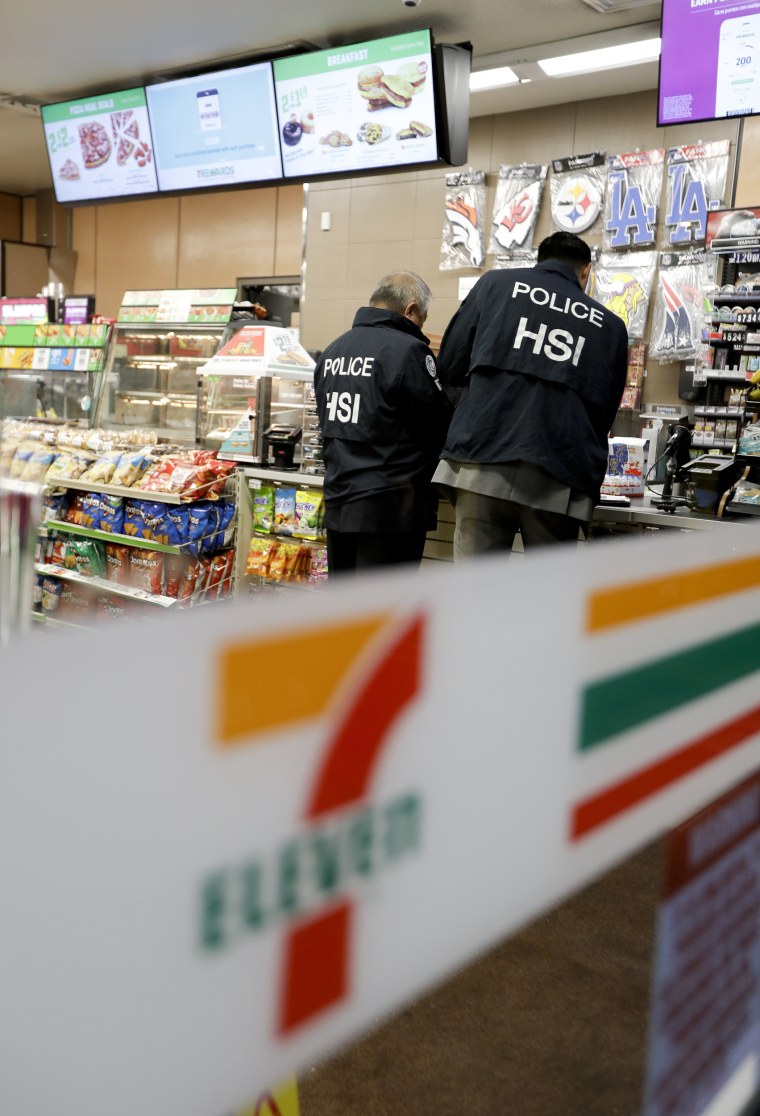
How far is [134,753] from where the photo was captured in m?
0.38

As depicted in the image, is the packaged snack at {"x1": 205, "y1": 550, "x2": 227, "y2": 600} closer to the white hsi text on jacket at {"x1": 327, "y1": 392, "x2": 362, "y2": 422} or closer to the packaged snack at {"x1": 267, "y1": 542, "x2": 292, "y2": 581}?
the packaged snack at {"x1": 267, "y1": 542, "x2": 292, "y2": 581}

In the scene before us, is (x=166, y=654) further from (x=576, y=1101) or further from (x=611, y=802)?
(x=576, y=1101)

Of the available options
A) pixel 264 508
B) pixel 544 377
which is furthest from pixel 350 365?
pixel 264 508

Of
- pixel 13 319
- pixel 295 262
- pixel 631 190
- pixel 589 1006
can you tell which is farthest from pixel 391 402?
pixel 295 262

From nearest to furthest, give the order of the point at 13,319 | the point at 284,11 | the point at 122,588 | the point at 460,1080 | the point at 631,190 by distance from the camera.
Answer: the point at 460,1080, the point at 122,588, the point at 284,11, the point at 631,190, the point at 13,319

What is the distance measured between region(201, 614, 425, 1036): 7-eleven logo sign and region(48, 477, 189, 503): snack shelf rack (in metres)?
3.38

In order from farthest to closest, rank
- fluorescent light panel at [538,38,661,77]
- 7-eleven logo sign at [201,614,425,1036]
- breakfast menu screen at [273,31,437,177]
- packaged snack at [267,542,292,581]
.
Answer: fluorescent light panel at [538,38,661,77], breakfast menu screen at [273,31,437,177], packaged snack at [267,542,292,581], 7-eleven logo sign at [201,614,425,1036]

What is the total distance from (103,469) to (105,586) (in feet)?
1.64

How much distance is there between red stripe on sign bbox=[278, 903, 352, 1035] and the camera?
446mm

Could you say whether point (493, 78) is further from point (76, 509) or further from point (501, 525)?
point (501, 525)

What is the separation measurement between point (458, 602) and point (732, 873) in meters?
0.50

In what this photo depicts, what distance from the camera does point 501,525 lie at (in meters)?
2.75

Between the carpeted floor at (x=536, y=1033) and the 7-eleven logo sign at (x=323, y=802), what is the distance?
212 millimetres

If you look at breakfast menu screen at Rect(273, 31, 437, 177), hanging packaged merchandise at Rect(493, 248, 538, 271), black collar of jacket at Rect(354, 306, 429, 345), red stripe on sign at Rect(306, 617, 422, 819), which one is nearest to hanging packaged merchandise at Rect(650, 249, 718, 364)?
hanging packaged merchandise at Rect(493, 248, 538, 271)
